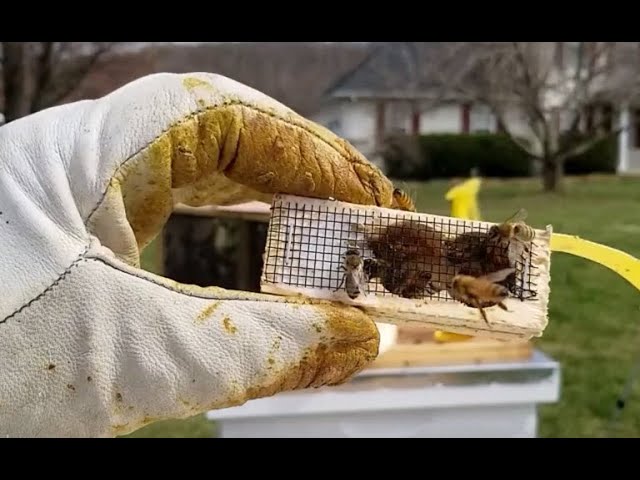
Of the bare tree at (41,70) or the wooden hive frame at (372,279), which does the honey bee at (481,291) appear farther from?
the bare tree at (41,70)

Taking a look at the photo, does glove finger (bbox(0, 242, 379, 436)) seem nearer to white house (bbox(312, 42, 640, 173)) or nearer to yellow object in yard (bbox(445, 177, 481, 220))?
yellow object in yard (bbox(445, 177, 481, 220))


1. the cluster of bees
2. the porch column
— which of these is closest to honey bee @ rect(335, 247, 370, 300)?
the cluster of bees

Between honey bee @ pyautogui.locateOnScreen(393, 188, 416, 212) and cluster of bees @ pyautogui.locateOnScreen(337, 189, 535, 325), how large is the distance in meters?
0.10

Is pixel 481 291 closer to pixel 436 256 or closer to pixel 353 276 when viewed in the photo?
pixel 436 256

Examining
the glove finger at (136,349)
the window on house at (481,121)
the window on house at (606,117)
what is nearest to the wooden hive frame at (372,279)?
the glove finger at (136,349)

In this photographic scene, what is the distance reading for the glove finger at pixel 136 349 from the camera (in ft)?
4.60

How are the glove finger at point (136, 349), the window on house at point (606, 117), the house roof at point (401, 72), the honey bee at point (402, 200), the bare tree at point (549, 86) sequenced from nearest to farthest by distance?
the glove finger at point (136, 349)
the honey bee at point (402, 200)
the bare tree at point (549, 86)
the house roof at point (401, 72)
the window on house at point (606, 117)

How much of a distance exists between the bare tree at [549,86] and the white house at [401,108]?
0.66ft

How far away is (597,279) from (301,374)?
25.4 ft

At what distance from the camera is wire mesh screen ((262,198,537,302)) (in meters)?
1.64

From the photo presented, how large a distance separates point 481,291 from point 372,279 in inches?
8.8

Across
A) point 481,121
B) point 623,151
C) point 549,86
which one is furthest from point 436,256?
point 623,151

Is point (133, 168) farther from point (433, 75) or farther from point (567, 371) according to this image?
point (433, 75)

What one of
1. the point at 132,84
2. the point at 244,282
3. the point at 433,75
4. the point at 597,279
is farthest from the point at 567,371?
the point at 433,75
